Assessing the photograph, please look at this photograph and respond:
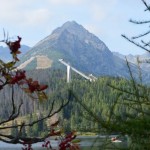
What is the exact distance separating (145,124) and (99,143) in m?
0.44

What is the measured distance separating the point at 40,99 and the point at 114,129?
87 cm

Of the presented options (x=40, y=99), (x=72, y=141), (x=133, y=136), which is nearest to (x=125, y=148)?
(x=133, y=136)

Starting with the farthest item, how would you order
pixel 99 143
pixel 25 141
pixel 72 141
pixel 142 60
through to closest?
pixel 142 60 → pixel 99 143 → pixel 72 141 → pixel 25 141

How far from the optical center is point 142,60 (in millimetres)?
4570

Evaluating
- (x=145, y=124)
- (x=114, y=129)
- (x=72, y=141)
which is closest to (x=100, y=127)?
(x=114, y=129)

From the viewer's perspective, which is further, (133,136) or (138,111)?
(138,111)

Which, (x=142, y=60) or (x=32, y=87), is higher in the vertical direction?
(x=142, y=60)

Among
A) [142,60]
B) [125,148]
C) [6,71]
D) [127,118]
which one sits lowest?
[125,148]

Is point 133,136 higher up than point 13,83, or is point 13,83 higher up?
point 13,83

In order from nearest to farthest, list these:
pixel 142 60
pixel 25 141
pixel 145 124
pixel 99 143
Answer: pixel 25 141
pixel 145 124
pixel 99 143
pixel 142 60

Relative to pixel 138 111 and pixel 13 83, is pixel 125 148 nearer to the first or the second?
pixel 138 111

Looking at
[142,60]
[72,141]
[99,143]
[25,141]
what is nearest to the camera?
[25,141]

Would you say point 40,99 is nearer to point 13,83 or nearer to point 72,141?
point 13,83

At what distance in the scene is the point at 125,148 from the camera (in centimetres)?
351
